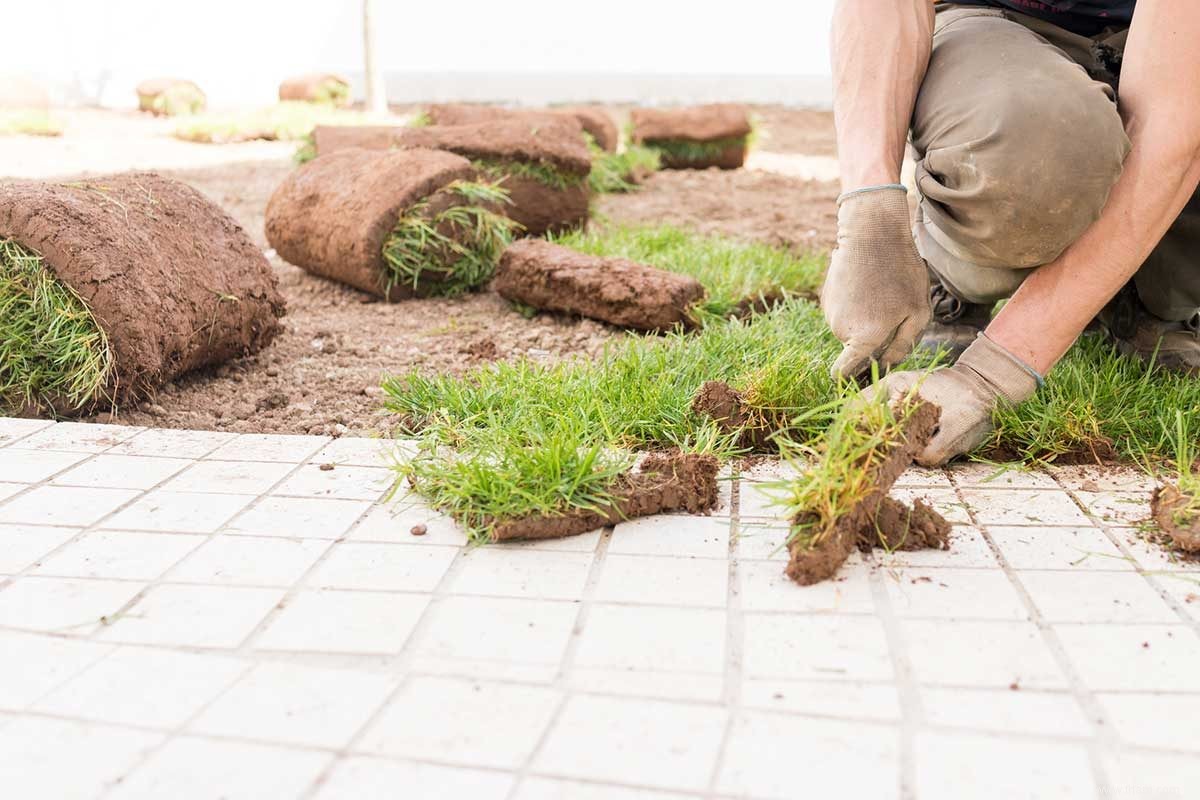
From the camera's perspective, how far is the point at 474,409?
2527 mm

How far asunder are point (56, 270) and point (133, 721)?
1.61m

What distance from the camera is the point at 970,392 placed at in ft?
7.26

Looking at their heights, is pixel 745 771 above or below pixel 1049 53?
below

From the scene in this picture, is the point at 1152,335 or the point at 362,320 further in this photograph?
the point at 362,320

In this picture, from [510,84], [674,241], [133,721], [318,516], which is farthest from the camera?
[510,84]

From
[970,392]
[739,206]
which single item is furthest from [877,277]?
[739,206]

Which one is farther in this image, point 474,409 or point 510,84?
point 510,84

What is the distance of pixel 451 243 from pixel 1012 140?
7.16 ft

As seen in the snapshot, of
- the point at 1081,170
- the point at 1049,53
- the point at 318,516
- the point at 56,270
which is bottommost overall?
the point at 318,516

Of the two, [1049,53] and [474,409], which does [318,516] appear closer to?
[474,409]

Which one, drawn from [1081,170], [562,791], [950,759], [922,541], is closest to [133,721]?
[562,791]

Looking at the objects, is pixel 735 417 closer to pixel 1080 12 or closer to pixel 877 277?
pixel 877 277

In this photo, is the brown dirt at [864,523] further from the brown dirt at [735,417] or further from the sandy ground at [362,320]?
the sandy ground at [362,320]

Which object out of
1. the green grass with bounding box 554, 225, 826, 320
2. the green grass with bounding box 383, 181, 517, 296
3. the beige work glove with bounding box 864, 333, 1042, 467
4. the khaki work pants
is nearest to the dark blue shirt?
the khaki work pants
